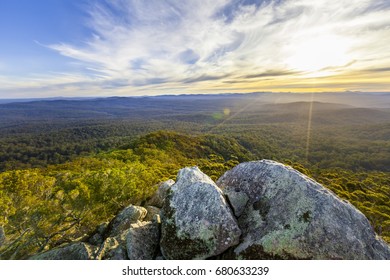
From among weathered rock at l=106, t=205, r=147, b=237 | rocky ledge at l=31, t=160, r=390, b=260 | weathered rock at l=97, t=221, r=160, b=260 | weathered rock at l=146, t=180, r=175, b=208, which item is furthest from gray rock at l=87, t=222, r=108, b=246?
weathered rock at l=146, t=180, r=175, b=208

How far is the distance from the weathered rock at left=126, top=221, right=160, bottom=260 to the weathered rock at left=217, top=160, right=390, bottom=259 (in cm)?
414

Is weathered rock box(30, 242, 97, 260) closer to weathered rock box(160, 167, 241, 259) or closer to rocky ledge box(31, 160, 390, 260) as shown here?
rocky ledge box(31, 160, 390, 260)

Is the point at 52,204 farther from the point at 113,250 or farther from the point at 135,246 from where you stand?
the point at 135,246

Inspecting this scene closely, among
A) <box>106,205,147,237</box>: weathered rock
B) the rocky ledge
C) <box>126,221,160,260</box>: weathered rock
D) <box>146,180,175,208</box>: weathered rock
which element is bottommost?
<box>146,180,175,208</box>: weathered rock

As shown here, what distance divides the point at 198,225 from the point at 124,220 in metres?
7.38

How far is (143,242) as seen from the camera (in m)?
10.8

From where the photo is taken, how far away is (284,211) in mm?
9812

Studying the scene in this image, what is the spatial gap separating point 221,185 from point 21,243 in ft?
50.3

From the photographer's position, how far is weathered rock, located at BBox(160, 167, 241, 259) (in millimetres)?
9430

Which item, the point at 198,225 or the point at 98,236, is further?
the point at 98,236

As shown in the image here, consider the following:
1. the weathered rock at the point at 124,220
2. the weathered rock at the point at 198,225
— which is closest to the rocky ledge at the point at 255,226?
the weathered rock at the point at 198,225

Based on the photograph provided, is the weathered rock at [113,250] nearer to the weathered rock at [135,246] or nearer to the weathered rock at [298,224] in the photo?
the weathered rock at [135,246]

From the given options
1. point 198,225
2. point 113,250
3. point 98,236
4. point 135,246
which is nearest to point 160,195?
point 98,236

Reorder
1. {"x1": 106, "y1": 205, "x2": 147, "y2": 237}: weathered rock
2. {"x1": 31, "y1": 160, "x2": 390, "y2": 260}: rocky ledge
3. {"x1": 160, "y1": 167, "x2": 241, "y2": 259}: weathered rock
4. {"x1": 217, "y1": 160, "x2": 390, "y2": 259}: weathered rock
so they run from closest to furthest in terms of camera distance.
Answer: {"x1": 217, "y1": 160, "x2": 390, "y2": 259}: weathered rock
{"x1": 31, "y1": 160, "x2": 390, "y2": 260}: rocky ledge
{"x1": 160, "y1": 167, "x2": 241, "y2": 259}: weathered rock
{"x1": 106, "y1": 205, "x2": 147, "y2": 237}: weathered rock
